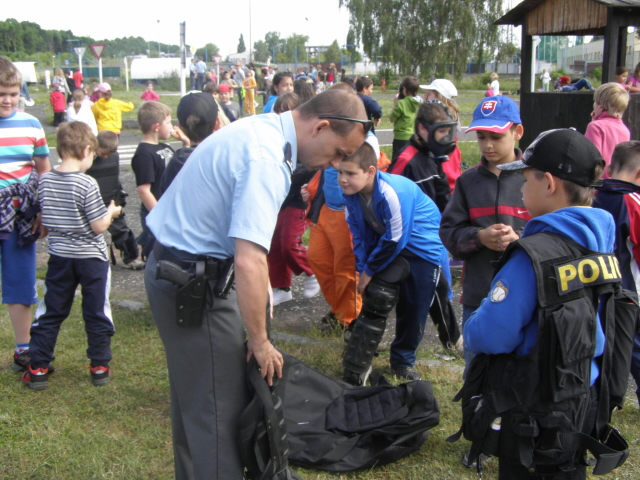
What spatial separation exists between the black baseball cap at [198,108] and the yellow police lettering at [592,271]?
108 inches

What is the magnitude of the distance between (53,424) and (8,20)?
11437 centimetres

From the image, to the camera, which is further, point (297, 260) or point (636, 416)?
point (297, 260)

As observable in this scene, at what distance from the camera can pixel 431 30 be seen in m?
39.5

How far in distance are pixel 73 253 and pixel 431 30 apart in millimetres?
38699

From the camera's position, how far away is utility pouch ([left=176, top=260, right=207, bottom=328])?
2.42m

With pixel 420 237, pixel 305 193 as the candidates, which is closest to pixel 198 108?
pixel 305 193

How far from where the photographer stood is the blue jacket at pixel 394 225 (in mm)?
3908

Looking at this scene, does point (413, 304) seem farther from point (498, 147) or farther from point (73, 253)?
point (73, 253)

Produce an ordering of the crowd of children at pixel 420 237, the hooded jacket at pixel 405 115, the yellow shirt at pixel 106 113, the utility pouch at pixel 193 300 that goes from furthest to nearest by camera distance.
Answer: the yellow shirt at pixel 106 113 → the hooded jacket at pixel 405 115 → the utility pouch at pixel 193 300 → the crowd of children at pixel 420 237

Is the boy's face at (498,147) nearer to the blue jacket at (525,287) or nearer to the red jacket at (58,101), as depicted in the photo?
the blue jacket at (525,287)

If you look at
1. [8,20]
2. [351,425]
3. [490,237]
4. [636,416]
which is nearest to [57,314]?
[351,425]

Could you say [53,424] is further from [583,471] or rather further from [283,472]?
[583,471]

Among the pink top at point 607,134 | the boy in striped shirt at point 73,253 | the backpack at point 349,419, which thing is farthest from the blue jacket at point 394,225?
the pink top at point 607,134

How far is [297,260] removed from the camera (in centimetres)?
572
